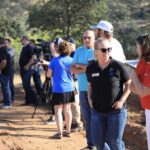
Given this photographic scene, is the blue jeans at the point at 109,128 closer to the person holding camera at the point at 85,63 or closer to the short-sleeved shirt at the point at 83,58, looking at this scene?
the person holding camera at the point at 85,63

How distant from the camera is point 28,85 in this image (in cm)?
1044

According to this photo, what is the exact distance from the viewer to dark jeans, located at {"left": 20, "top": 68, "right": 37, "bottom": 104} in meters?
10.4


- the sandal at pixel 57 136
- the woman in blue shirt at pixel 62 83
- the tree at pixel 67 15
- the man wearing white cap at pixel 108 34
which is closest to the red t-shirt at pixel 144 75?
the man wearing white cap at pixel 108 34

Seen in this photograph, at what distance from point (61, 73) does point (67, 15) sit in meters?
10.2

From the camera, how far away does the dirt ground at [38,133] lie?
7.40 meters

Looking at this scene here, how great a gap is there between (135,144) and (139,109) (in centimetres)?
279

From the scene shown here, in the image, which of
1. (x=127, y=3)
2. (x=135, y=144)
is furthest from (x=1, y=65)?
(x=127, y=3)

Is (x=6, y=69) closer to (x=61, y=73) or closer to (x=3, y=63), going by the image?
(x=3, y=63)

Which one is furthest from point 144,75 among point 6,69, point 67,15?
point 67,15

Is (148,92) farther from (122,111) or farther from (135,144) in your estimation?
(135,144)

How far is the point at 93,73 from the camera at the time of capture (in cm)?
505

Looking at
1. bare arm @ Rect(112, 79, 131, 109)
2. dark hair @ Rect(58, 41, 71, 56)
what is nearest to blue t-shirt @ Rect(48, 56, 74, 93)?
dark hair @ Rect(58, 41, 71, 56)

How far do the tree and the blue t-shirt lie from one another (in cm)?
985

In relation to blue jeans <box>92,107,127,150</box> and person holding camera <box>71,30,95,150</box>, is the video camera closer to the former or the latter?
person holding camera <box>71,30,95,150</box>
